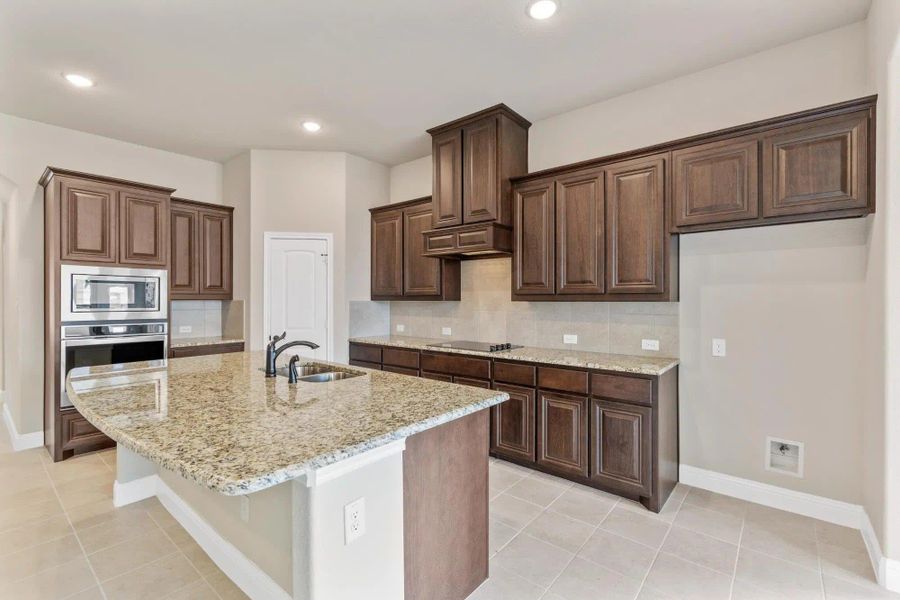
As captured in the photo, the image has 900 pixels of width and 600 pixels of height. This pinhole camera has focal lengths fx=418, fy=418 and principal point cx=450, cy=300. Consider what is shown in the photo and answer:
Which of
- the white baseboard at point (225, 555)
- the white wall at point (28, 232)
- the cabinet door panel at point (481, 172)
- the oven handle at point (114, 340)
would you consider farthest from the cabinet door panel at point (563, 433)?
the white wall at point (28, 232)

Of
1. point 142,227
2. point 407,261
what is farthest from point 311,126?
point 142,227

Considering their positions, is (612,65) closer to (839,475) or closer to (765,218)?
(765,218)

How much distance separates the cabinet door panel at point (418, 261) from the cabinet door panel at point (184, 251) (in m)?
2.22

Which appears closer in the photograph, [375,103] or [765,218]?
[765,218]

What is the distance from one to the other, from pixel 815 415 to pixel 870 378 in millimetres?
394

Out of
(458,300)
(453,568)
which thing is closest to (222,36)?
(458,300)

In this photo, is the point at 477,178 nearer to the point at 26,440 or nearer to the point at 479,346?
the point at 479,346

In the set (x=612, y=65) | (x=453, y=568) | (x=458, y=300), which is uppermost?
(x=612, y=65)

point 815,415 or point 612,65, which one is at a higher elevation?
point 612,65

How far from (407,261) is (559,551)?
9.95 feet

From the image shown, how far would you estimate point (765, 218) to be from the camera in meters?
2.44

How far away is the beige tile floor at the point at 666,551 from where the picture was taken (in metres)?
1.94

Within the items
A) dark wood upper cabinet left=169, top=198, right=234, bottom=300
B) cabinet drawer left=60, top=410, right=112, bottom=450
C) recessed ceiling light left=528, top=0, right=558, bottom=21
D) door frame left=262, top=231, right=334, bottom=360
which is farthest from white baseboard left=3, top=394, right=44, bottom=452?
recessed ceiling light left=528, top=0, right=558, bottom=21

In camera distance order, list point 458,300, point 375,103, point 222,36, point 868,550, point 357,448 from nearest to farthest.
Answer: point 357,448, point 868,550, point 222,36, point 375,103, point 458,300
